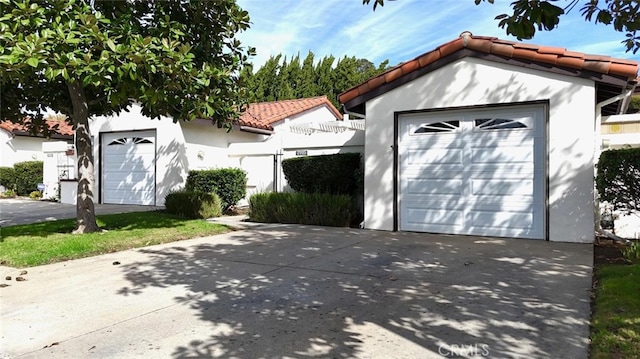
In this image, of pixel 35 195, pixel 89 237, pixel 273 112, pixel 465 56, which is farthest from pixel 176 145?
pixel 465 56

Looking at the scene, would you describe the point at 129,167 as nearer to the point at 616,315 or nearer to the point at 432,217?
the point at 432,217

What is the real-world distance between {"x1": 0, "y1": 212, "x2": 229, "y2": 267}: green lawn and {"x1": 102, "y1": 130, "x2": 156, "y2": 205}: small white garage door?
3.96 m

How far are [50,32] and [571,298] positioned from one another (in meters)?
7.06

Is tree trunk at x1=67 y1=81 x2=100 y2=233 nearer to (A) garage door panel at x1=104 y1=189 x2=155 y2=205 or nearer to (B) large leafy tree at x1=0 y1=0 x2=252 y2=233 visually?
(B) large leafy tree at x1=0 y1=0 x2=252 y2=233

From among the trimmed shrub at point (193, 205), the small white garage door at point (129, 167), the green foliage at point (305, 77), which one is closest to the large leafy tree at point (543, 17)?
the trimmed shrub at point (193, 205)

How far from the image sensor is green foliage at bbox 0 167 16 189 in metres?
20.1

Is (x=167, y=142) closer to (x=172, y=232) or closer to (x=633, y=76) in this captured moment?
(x=172, y=232)

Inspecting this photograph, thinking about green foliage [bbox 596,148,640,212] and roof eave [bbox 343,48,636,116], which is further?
roof eave [bbox 343,48,636,116]

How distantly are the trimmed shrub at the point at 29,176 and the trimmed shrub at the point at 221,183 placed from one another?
10.3m

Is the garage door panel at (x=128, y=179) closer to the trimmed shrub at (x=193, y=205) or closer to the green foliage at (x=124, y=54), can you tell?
the trimmed shrub at (x=193, y=205)

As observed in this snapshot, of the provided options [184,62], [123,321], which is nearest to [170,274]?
[123,321]

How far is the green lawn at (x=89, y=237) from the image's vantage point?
6742 mm

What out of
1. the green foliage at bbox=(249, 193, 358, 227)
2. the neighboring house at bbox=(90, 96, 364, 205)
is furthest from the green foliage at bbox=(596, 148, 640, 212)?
the neighboring house at bbox=(90, 96, 364, 205)

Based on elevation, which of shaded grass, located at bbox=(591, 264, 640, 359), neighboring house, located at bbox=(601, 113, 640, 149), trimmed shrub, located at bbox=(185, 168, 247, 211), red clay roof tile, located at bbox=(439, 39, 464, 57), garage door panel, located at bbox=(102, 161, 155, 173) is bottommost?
shaded grass, located at bbox=(591, 264, 640, 359)
